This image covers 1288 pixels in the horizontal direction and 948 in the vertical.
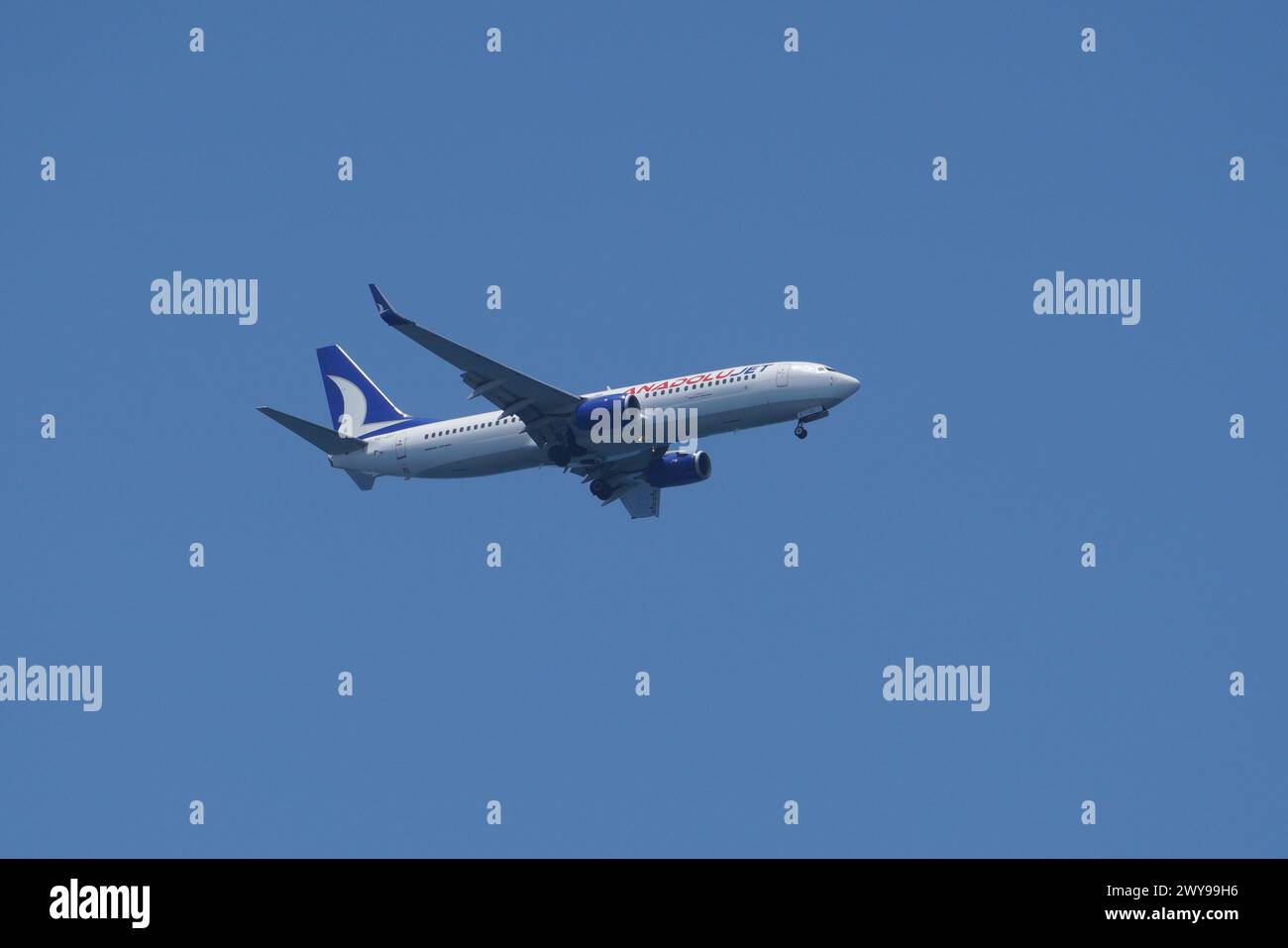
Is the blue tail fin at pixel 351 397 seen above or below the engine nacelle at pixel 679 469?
above

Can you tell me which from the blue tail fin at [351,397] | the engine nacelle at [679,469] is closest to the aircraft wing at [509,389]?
the engine nacelle at [679,469]

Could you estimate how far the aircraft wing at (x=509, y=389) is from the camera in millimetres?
69994

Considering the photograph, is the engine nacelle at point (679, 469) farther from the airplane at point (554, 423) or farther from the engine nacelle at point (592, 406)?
the engine nacelle at point (592, 406)

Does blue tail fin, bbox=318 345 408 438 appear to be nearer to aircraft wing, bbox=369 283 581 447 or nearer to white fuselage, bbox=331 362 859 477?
white fuselage, bbox=331 362 859 477

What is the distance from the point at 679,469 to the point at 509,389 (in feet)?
27.9

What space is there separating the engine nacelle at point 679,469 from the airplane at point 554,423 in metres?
0.04

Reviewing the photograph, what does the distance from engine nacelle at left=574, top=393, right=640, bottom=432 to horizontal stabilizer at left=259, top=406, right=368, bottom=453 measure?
10.7 metres

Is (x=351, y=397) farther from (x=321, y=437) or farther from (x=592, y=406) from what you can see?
(x=592, y=406)

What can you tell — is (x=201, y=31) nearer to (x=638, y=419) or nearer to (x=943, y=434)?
(x=638, y=419)

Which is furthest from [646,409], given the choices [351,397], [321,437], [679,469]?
[351,397]

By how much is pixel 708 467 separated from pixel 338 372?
735 inches

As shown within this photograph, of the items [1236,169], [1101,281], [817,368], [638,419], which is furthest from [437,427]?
[1236,169]
